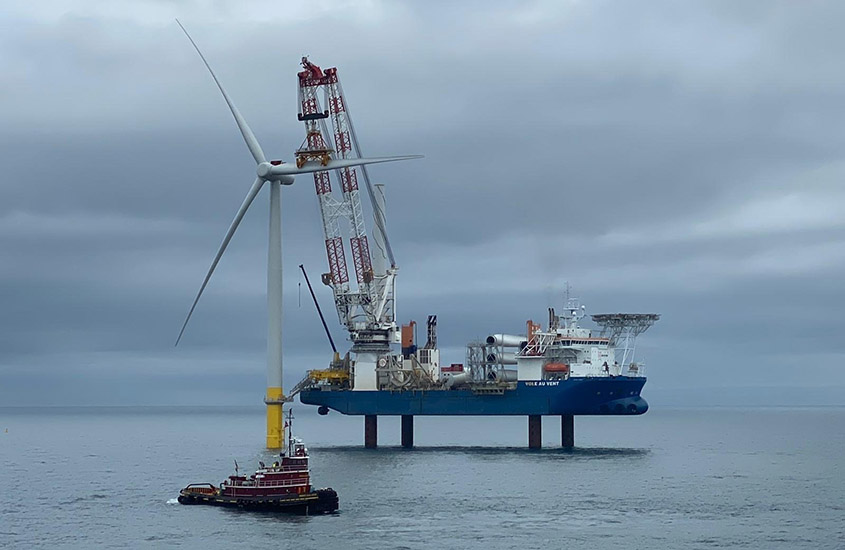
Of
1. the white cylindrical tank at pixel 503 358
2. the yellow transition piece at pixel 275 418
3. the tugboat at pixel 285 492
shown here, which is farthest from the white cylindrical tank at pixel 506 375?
the tugboat at pixel 285 492

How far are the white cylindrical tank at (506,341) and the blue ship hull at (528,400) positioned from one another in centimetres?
511

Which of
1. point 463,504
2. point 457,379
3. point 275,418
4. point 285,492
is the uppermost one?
point 457,379

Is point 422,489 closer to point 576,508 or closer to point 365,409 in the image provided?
point 576,508

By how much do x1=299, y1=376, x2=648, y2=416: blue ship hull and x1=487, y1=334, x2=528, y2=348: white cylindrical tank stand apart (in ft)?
16.8

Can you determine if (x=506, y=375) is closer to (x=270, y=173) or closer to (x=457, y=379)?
(x=457, y=379)

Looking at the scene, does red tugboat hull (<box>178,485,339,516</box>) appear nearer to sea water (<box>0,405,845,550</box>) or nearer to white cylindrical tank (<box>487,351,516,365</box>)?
sea water (<box>0,405,845,550</box>)

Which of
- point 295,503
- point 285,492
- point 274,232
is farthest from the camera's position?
point 274,232

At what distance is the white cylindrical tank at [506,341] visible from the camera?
13888cm

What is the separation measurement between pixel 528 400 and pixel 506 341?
23.8 ft

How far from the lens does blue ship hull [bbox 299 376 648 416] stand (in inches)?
5300

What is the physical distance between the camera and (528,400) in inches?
5344

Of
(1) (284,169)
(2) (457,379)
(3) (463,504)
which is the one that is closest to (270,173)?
(1) (284,169)

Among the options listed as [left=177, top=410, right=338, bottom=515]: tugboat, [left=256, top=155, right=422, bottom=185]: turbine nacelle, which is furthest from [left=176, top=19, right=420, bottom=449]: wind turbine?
[left=177, top=410, right=338, bottom=515]: tugboat

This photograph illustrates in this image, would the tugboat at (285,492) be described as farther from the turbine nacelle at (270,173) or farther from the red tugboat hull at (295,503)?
the turbine nacelle at (270,173)
